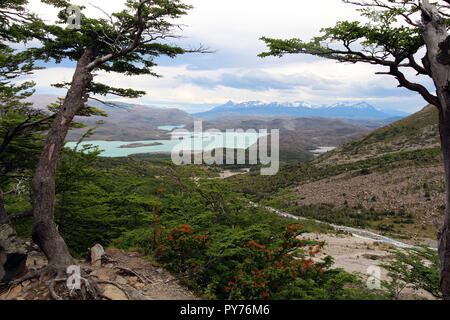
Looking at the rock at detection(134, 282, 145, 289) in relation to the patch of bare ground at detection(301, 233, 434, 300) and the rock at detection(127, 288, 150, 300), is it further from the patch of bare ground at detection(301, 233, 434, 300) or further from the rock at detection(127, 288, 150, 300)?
the patch of bare ground at detection(301, 233, 434, 300)

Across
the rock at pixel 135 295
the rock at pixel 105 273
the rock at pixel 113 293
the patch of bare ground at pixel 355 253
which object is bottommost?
the patch of bare ground at pixel 355 253

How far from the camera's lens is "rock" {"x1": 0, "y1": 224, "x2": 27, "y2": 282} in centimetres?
488

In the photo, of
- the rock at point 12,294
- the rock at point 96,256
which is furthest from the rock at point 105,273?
the rock at point 12,294

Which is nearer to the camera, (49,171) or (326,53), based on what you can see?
(49,171)

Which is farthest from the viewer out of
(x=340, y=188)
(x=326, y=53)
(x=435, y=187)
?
(x=340, y=188)

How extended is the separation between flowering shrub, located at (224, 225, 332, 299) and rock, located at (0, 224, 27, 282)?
4.09 meters

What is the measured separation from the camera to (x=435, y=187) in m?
30.6

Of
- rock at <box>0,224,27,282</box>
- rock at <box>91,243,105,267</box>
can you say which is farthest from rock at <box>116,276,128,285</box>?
rock at <box>0,224,27,282</box>

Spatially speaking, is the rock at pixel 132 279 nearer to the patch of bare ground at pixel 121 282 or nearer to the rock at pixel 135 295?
the patch of bare ground at pixel 121 282

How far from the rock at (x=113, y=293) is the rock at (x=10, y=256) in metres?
1.81

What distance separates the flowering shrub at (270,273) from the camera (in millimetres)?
5074

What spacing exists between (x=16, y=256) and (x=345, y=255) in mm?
17346

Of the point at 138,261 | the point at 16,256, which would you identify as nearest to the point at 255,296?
the point at 138,261
